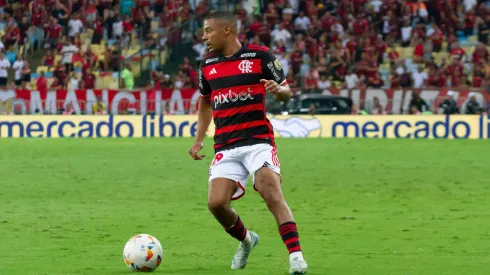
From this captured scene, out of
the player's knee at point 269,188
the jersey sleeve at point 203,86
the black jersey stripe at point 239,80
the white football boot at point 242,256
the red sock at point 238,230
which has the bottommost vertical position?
the white football boot at point 242,256

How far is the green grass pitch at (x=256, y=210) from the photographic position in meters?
9.26

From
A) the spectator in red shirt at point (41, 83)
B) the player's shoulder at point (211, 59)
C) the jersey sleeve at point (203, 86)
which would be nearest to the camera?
the player's shoulder at point (211, 59)

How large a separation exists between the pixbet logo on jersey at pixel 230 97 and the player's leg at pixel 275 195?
1.30 feet

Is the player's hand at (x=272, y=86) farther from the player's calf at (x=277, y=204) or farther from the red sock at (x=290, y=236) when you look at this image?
the red sock at (x=290, y=236)

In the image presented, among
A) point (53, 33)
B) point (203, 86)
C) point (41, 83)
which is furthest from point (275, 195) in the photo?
point (53, 33)

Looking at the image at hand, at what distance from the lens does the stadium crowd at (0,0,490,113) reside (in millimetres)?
33500

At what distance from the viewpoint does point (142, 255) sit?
8.30m

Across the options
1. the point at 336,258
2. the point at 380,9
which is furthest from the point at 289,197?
the point at 380,9

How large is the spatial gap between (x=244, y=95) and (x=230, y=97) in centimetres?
11

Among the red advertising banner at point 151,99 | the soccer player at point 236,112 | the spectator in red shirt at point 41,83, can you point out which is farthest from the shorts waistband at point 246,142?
the spectator in red shirt at point 41,83

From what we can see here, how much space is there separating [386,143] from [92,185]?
12227 mm

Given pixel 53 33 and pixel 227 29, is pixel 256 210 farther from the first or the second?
pixel 53 33

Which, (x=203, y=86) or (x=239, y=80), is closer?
(x=239, y=80)

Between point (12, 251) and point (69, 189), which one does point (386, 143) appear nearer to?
point (69, 189)
